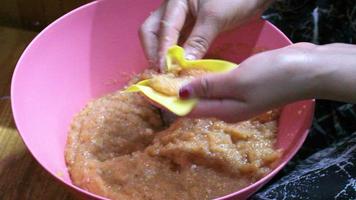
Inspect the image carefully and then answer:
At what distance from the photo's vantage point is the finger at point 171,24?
0.80 metres

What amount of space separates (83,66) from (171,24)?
0.23 meters

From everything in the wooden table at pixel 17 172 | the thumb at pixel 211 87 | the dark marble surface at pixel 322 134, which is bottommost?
the wooden table at pixel 17 172

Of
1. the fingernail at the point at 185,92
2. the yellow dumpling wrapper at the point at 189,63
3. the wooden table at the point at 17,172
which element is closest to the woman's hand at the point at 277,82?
the fingernail at the point at 185,92

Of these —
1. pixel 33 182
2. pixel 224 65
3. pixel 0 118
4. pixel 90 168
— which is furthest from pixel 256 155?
pixel 0 118

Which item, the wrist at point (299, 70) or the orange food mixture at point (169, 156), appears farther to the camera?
the orange food mixture at point (169, 156)

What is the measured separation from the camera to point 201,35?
0.80 meters

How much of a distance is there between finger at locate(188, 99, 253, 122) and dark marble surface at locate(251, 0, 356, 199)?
15cm

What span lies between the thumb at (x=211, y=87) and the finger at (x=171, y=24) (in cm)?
14

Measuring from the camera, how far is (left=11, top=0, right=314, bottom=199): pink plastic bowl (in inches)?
31.2

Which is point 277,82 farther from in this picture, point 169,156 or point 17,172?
point 17,172

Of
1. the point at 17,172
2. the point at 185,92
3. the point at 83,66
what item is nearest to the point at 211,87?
the point at 185,92

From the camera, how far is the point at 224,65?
771 mm

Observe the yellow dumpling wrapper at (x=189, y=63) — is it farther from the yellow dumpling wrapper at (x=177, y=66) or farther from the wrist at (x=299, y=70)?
the wrist at (x=299, y=70)

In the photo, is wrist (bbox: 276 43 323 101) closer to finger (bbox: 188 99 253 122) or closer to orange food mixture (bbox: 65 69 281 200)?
finger (bbox: 188 99 253 122)
